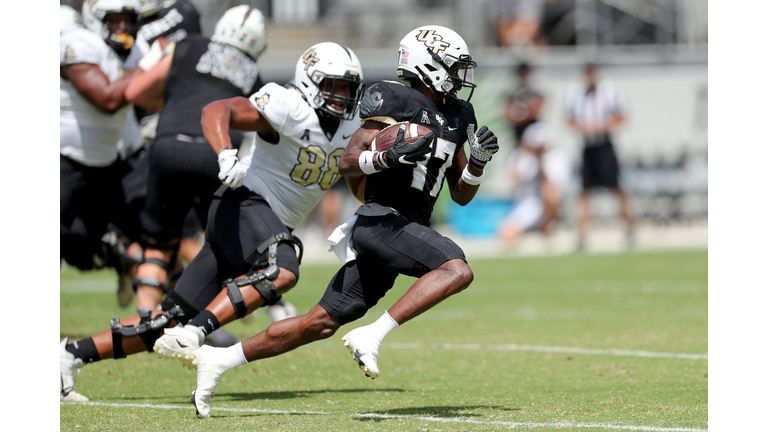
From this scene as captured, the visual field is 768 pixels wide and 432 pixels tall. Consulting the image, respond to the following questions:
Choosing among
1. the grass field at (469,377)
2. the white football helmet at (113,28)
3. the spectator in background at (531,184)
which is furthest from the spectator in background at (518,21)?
the white football helmet at (113,28)

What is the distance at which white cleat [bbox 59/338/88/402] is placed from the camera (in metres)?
4.98

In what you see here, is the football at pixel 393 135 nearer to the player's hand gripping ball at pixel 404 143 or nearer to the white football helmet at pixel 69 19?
the player's hand gripping ball at pixel 404 143

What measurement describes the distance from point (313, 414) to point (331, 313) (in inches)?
18.5

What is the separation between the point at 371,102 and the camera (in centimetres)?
460

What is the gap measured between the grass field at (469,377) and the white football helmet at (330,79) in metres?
1.52

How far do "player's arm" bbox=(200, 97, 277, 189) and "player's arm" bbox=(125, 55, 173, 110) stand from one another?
4.65 feet

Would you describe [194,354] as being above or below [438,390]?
above

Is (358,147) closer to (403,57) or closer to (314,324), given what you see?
(403,57)

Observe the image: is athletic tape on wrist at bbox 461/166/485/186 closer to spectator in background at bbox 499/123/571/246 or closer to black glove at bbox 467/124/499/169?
black glove at bbox 467/124/499/169

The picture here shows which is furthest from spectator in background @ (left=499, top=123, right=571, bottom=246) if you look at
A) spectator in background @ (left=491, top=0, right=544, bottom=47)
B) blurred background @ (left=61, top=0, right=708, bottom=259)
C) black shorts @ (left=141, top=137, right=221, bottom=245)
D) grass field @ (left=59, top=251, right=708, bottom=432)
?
black shorts @ (left=141, top=137, right=221, bottom=245)

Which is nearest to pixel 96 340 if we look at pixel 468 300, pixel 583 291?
pixel 468 300

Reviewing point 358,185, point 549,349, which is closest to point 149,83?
point 358,185

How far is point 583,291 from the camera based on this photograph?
10.6 m
